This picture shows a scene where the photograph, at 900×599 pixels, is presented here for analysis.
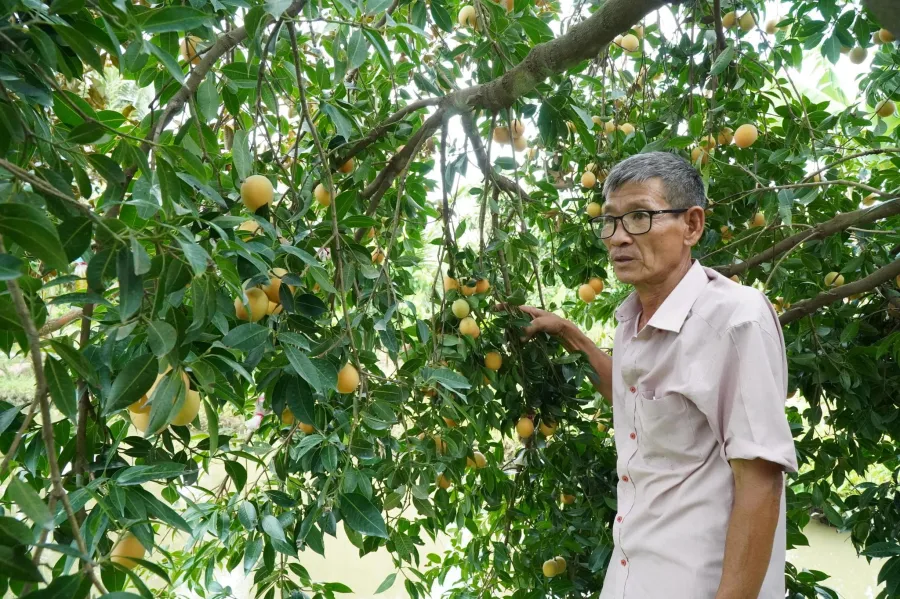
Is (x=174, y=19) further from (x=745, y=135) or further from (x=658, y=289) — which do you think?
(x=745, y=135)

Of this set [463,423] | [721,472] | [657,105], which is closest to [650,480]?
[721,472]

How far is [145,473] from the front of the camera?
0.76 metres

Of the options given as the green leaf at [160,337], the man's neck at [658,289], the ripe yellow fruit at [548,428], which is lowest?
the ripe yellow fruit at [548,428]

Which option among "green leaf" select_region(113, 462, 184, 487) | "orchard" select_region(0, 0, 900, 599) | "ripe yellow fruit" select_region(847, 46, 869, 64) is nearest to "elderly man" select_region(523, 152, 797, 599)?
"orchard" select_region(0, 0, 900, 599)

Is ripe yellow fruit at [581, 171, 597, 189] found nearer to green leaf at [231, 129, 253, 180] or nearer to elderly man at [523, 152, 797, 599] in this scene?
elderly man at [523, 152, 797, 599]

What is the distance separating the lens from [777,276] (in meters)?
1.86

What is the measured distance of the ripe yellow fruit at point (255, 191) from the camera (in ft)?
3.55

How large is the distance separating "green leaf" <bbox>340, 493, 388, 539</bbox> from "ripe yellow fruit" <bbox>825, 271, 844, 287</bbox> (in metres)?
1.54

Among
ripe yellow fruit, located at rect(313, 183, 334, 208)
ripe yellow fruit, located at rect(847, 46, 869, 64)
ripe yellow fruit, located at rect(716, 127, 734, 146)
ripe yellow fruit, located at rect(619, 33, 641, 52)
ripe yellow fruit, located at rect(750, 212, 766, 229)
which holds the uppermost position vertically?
ripe yellow fruit, located at rect(619, 33, 641, 52)

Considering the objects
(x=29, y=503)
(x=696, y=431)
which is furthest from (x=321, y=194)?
(x=29, y=503)

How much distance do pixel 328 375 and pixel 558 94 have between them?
0.83m

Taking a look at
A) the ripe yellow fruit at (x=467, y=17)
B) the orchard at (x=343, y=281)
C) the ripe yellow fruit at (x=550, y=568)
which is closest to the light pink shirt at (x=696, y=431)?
the orchard at (x=343, y=281)

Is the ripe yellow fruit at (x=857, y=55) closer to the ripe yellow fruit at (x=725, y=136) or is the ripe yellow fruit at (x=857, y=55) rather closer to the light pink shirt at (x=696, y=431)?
the ripe yellow fruit at (x=725, y=136)

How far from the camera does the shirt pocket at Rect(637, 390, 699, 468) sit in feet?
3.69
